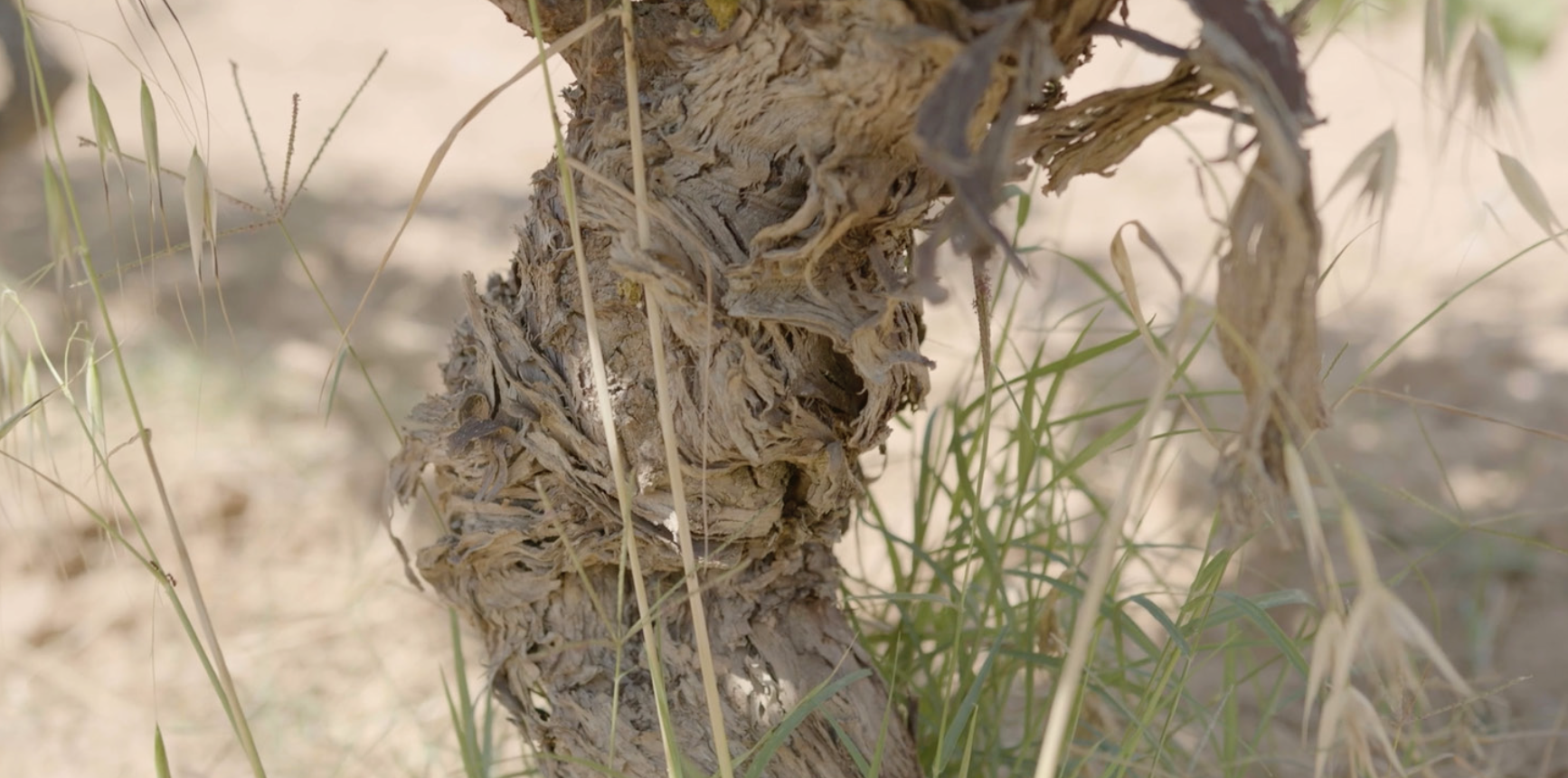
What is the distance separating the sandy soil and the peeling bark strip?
0.42 ft

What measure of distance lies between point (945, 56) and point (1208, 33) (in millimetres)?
121

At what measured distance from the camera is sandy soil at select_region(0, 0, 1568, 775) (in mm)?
1566

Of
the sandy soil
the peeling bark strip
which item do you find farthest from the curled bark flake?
the sandy soil

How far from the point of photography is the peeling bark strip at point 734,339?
612mm

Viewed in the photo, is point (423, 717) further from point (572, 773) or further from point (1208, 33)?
point (1208, 33)

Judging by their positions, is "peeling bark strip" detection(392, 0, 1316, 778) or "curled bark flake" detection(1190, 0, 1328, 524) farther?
"peeling bark strip" detection(392, 0, 1316, 778)

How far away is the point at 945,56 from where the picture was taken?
556 mm

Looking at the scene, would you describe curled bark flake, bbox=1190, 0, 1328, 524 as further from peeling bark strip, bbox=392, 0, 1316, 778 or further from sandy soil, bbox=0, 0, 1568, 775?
sandy soil, bbox=0, 0, 1568, 775

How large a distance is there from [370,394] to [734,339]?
171cm

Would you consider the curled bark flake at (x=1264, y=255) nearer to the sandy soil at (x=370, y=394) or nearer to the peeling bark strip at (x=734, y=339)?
the peeling bark strip at (x=734, y=339)

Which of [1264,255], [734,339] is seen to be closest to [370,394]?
[734,339]

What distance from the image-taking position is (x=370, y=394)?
2283mm

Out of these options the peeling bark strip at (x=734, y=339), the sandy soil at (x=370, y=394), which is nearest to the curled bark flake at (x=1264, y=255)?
the peeling bark strip at (x=734, y=339)

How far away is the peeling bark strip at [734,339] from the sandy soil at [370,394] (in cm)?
13
